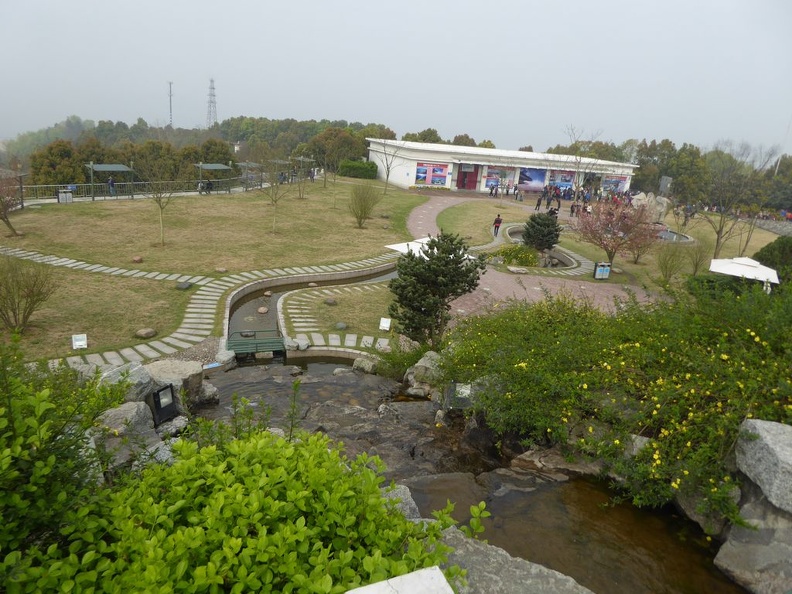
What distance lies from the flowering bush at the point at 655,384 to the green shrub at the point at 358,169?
40.6 m

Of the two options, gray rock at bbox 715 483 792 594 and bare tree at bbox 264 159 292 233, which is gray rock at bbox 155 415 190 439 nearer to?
gray rock at bbox 715 483 792 594

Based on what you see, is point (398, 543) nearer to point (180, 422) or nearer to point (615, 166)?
point (180, 422)

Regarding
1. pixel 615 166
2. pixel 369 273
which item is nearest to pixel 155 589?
pixel 369 273

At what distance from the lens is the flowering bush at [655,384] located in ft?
16.5

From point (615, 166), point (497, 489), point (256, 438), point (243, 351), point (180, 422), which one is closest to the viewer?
point (256, 438)

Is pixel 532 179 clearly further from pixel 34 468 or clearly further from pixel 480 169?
pixel 34 468

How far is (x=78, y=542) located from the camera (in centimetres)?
232

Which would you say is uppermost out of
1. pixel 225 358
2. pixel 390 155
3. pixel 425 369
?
pixel 390 155

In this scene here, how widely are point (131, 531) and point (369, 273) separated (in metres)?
15.9

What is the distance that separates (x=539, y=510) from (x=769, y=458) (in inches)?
87.3

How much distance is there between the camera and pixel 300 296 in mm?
14555

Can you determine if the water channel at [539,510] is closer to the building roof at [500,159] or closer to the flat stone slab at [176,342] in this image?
the flat stone slab at [176,342]

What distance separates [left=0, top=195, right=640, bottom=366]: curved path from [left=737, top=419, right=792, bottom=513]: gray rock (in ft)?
16.4

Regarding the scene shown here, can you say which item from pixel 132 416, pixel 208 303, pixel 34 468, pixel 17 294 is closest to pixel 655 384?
pixel 34 468
